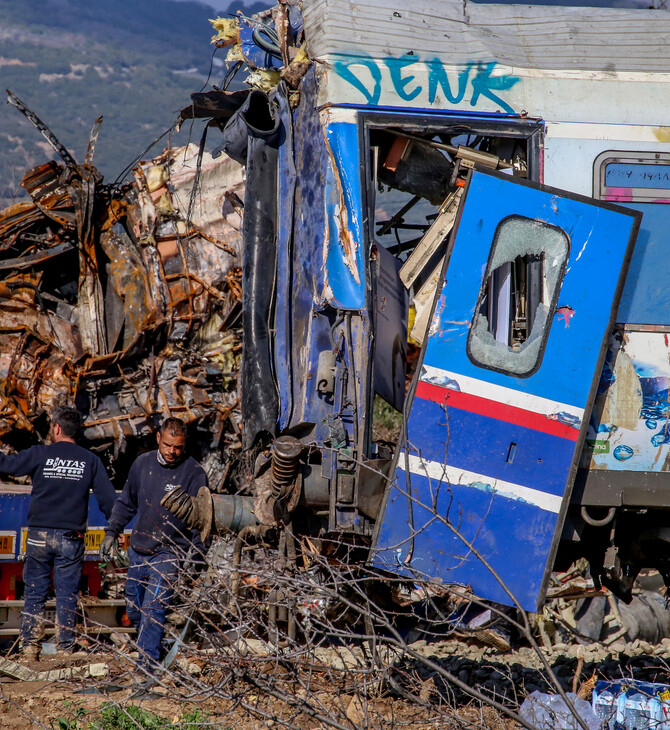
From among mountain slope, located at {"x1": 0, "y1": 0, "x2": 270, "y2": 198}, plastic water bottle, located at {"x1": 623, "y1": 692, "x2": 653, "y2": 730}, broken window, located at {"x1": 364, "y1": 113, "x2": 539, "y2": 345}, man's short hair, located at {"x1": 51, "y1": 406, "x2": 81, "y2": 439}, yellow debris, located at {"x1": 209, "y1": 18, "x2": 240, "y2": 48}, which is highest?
mountain slope, located at {"x1": 0, "y1": 0, "x2": 270, "y2": 198}

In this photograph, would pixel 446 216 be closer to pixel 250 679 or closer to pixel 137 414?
pixel 250 679

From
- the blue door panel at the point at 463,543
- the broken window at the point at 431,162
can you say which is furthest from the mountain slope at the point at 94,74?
the blue door panel at the point at 463,543

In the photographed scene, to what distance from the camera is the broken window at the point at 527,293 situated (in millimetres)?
4555

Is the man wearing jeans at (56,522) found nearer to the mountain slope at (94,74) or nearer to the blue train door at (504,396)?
the blue train door at (504,396)

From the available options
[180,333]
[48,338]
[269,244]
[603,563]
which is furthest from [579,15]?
[48,338]

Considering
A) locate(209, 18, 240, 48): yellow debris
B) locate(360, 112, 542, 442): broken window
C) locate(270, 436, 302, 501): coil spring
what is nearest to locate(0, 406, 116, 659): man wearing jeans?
locate(270, 436, 302, 501): coil spring

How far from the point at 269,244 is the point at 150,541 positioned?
1948 mm

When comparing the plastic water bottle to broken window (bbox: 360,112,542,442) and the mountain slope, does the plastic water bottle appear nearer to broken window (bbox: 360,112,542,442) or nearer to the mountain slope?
broken window (bbox: 360,112,542,442)

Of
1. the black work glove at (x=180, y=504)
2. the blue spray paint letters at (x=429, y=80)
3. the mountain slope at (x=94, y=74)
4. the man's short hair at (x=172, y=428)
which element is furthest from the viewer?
the mountain slope at (x=94, y=74)

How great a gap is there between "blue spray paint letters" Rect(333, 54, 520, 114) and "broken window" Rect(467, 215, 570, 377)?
73cm

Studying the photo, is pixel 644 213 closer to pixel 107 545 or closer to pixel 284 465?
pixel 284 465

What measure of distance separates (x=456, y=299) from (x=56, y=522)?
9.42 feet

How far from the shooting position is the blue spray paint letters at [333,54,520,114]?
4.75 m

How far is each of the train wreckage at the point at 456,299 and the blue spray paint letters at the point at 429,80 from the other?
0.01m
